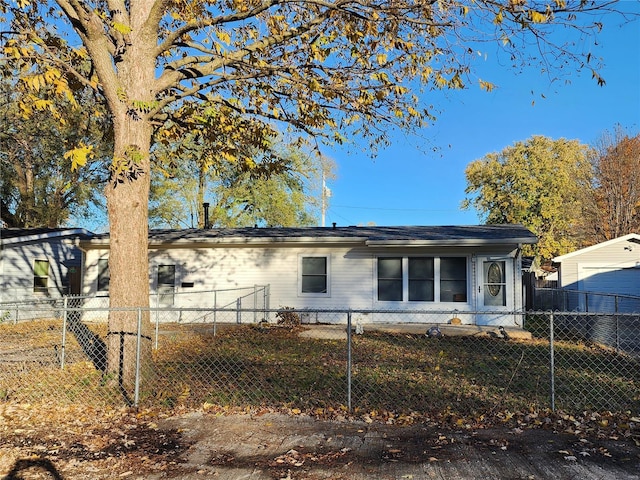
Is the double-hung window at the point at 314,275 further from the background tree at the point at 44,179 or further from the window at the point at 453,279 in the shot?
the background tree at the point at 44,179

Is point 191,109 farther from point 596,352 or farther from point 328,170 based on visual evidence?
point 328,170

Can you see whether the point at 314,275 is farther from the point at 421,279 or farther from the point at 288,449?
the point at 288,449

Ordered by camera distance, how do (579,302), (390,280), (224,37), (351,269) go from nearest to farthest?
(224,37), (390,280), (351,269), (579,302)

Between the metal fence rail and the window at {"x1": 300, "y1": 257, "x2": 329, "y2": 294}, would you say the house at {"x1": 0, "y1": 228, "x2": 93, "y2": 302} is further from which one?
the metal fence rail

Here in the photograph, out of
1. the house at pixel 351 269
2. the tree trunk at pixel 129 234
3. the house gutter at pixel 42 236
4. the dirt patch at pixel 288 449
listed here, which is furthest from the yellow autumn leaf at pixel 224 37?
the house gutter at pixel 42 236

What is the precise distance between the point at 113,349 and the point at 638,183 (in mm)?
30837

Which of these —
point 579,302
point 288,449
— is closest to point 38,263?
point 288,449

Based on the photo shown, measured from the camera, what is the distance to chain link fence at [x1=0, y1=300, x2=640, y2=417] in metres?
5.54

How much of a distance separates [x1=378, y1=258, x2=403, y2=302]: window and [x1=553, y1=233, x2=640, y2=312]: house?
849 cm


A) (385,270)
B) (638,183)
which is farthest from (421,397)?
(638,183)

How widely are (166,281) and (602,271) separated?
17383 millimetres

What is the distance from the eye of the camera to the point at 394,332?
1163 cm

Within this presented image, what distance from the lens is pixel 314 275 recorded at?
13906 millimetres

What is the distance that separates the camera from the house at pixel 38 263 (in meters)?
15.4
